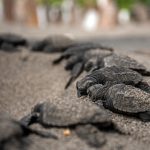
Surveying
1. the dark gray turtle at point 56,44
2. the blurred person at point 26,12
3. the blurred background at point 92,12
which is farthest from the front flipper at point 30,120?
the blurred person at point 26,12

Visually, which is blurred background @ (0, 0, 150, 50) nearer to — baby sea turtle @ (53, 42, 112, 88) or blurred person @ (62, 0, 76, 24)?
blurred person @ (62, 0, 76, 24)

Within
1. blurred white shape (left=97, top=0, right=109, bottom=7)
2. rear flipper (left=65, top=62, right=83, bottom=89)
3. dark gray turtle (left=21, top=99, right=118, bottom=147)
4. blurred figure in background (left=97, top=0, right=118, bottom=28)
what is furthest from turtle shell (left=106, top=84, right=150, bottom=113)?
blurred white shape (left=97, top=0, right=109, bottom=7)

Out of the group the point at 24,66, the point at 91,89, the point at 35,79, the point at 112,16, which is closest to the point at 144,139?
the point at 91,89

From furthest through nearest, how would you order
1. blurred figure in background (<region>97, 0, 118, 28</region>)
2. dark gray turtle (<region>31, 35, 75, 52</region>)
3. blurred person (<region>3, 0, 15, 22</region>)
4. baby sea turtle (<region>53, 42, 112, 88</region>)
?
1. blurred figure in background (<region>97, 0, 118, 28</region>)
2. blurred person (<region>3, 0, 15, 22</region>)
3. dark gray turtle (<region>31, 35, 75, 52</region>)
4. baby sea turtle (<region>53, 42, 112, 88</region>)

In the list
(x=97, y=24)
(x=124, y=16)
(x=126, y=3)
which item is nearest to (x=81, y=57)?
(x=97, y=24)

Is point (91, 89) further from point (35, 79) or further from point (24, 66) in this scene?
point (24, 66)

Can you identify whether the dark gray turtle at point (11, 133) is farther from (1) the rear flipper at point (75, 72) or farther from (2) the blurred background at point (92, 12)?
(2) the blurred background at point (92, 12)
